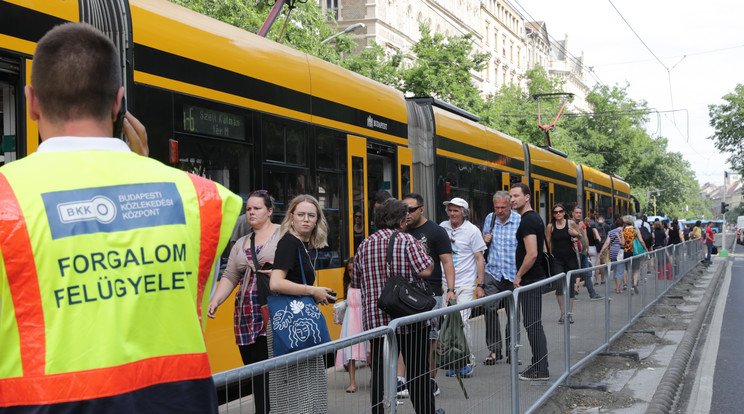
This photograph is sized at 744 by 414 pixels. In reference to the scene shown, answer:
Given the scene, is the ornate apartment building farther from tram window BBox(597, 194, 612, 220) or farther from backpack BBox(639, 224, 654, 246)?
backpack BBox(639, 224, 654, 246)

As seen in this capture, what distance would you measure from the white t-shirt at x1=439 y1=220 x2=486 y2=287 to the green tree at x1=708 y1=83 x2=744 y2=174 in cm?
5901

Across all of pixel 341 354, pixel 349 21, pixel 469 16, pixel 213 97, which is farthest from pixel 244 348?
pixel 469 16

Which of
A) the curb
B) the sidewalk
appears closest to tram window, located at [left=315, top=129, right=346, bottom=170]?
the sidewalk

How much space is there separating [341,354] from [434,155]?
7773 mm

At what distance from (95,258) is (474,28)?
62.7 meters

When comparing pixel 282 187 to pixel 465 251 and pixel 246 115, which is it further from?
pixel 465 251

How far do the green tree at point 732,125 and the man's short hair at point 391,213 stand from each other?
61.6 m

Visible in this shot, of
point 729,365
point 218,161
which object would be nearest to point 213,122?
point 218,161

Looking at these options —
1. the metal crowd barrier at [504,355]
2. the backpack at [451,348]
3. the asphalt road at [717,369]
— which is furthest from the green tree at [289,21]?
the backpack at [451,348]

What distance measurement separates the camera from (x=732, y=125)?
204 feet

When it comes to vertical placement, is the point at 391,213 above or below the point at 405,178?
below

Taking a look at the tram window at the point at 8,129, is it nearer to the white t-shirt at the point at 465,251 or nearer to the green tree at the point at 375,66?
the white t-shirt at the point at 465,251

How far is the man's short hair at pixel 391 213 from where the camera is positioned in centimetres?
563

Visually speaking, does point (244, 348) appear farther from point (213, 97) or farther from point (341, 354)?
point (341, 354)
